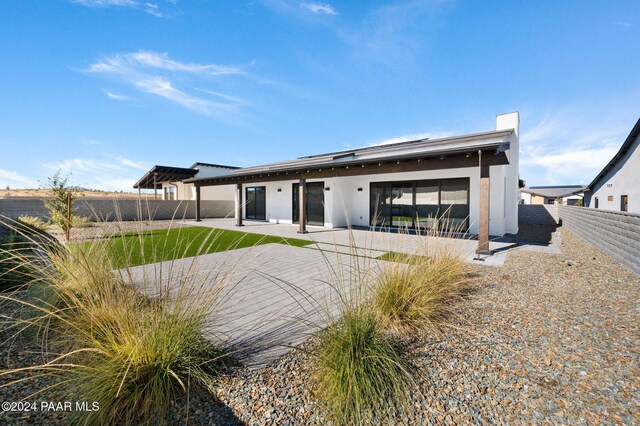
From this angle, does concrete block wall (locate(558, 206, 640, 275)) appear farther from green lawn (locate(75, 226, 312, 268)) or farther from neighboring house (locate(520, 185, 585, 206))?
neighboring house (locate(520, 185, 585, 206))

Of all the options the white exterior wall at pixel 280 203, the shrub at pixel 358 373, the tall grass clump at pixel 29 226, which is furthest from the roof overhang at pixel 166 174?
the shrub at pixel 358 373

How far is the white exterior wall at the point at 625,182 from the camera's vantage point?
12.0m

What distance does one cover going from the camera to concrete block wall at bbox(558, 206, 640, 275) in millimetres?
5414

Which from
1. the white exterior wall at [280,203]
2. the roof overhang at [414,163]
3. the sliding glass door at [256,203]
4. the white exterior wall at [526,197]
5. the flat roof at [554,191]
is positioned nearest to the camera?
the roof overhang at [414,163]

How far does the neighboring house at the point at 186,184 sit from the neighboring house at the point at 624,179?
2531cm

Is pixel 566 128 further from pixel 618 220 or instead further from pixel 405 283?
pixel 405 283

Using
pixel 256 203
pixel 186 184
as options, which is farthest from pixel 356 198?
pixel 186 184

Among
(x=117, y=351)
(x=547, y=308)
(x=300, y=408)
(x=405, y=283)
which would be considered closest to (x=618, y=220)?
(x=547, y=308)

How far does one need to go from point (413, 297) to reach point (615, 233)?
7.39m

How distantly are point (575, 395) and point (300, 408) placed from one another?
2.03 metres

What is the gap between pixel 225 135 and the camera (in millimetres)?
13789

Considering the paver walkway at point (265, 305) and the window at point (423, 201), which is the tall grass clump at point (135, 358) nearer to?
the paver walkway at point (265, 305)

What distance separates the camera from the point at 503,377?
2090mm

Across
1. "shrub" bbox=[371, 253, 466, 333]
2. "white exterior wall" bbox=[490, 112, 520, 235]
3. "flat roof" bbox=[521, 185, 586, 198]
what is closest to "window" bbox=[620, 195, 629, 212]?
"white exterior wall" bbox=[490, 112, 520, 235]
